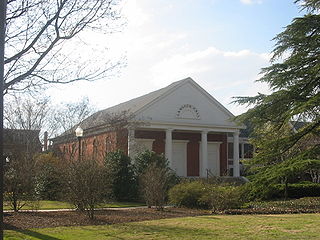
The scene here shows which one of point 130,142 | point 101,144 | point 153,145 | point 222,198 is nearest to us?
point 222,198

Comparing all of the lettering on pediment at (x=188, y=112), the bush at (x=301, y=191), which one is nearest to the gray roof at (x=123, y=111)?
the lettering on pediment at (x=188, y=112)

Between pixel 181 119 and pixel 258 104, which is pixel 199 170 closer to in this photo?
pixel 181 119

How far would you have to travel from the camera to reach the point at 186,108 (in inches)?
1517

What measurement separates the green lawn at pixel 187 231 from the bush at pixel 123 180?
11.5 metres

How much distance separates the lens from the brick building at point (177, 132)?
3615cm

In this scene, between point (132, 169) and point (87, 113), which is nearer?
point (132, 169)

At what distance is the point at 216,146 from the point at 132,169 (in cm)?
1772

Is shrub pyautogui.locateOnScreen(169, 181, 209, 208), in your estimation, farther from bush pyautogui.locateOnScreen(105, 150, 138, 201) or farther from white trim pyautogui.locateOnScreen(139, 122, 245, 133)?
white trim pyautogui.locateOnScreen(139, 122, 245, 133)

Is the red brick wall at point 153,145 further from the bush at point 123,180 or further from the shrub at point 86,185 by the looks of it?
the shrub at point 86,185

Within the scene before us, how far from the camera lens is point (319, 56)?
518 inches

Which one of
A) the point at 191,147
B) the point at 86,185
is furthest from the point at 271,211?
the point at 191,147

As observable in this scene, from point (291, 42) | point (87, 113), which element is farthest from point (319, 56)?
point (87, 113)

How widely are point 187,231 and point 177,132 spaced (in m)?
28.5

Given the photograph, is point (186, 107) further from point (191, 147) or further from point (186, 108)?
point (191, 147)
